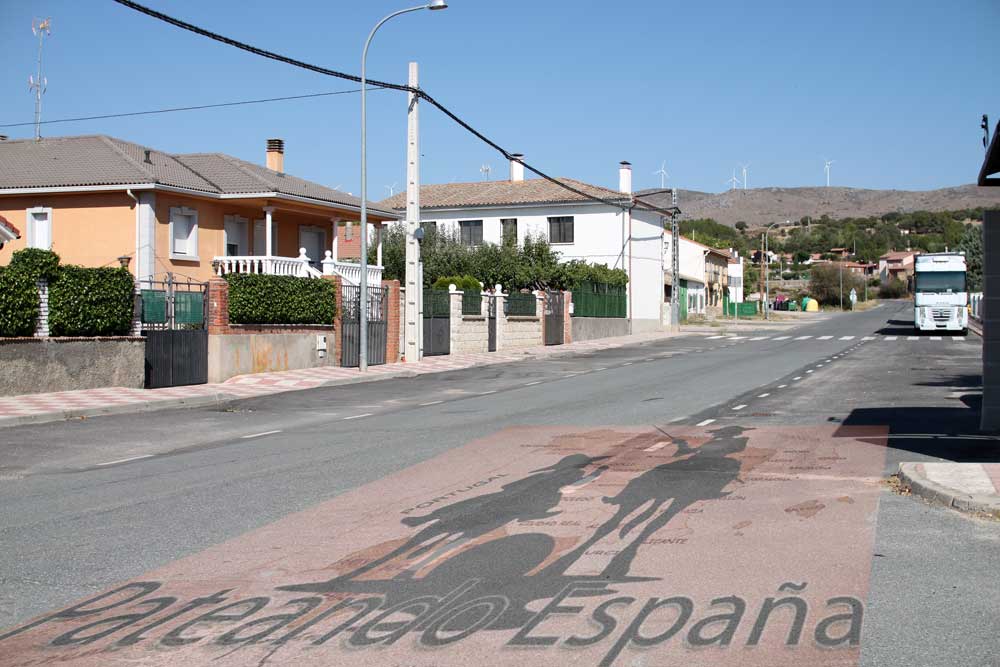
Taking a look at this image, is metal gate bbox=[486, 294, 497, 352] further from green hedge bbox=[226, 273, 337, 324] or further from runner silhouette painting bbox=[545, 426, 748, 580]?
runner silhouette painting bbox=[545, 426, 748, 580]

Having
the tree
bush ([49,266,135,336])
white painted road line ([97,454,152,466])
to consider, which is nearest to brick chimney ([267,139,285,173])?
bush ([49,266,135,336])

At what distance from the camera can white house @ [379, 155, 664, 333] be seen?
58406 millimetres

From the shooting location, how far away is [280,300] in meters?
26.9

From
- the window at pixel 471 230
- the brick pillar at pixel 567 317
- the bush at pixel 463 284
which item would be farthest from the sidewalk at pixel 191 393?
the window at pixel 471 230

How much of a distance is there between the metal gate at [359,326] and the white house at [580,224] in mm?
26618

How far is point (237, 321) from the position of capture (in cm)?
2545

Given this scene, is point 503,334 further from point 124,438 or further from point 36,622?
point 36,622

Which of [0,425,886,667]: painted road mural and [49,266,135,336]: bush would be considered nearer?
[0,425,886,667]: painted road mural

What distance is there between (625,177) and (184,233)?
35.7 meters

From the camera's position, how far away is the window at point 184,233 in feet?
101

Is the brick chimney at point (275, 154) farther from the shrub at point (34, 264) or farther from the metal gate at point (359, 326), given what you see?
the shrub at point (34, 264)

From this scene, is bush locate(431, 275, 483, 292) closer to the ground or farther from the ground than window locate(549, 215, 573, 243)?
closer to the ground

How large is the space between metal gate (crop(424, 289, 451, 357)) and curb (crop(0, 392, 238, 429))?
46.0 ft

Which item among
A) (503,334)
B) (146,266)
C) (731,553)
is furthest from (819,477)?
(503,334)
